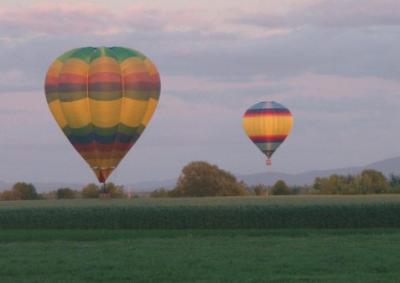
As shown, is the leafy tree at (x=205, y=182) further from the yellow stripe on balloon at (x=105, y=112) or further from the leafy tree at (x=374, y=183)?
the yellow stripe on balloon at (x=105, y=112)

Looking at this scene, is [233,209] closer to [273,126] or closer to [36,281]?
[273,126]

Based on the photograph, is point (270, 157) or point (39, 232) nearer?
point (39, 232)

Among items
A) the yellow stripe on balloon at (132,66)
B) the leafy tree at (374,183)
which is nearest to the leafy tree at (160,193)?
the leafy tree at (374,183)

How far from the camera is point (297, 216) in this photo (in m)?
41.1

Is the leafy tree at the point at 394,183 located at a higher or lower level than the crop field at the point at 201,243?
higher

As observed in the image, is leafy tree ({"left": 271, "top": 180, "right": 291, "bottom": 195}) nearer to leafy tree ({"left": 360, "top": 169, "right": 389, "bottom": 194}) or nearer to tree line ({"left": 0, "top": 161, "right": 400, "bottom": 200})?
tree line ({"left": 0, "top": 161, "right": 400, "bottom": 200})

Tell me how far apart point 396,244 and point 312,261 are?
5.34 metres

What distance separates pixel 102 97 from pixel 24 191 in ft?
97.0

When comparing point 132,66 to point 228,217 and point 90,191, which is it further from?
point 90,191

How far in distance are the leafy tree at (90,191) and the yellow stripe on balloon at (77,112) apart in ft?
83.4

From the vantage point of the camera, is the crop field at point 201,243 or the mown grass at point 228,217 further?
the mown grass at point 228,217

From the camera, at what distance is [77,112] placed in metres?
43.9

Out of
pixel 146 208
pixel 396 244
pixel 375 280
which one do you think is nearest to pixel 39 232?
pixel 146 208

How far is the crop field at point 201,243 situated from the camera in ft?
66.8
